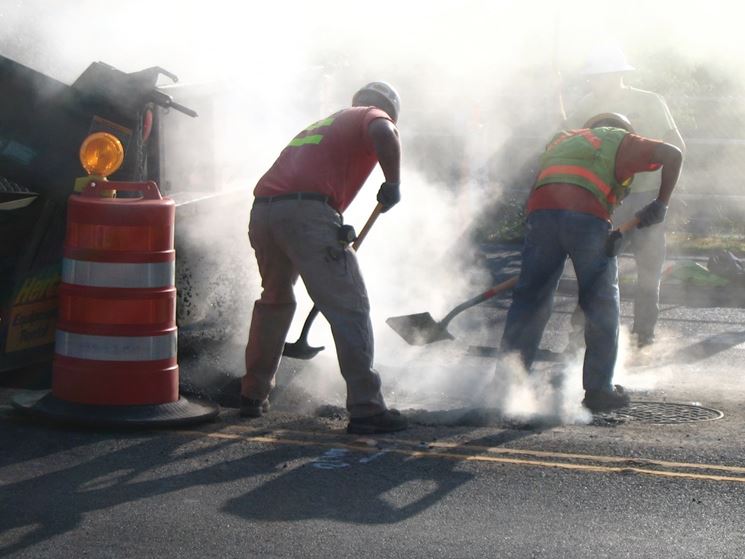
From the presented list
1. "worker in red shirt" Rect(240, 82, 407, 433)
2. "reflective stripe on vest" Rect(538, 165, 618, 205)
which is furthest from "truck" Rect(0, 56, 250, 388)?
"reflective stripe on vest" Rect(538, 165, 618, 205)

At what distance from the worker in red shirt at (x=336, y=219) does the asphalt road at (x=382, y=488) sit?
27 centimetres

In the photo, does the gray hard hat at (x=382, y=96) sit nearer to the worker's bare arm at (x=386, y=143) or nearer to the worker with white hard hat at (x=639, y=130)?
the worker's bare arm at (x=386, y=143)

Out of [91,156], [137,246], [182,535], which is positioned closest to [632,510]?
[182,535]

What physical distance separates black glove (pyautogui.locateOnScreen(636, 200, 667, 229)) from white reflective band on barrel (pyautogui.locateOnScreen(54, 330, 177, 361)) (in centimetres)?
229

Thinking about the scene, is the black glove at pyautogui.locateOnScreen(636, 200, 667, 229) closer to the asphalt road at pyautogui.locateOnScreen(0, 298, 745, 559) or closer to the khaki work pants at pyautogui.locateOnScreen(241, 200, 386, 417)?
the asphalt road at pyautogui.locateOnScreen(0, 298, 745, 559)

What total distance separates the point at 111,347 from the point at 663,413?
242cm

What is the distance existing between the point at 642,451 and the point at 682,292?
493cm

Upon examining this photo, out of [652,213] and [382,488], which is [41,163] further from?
[652,213]

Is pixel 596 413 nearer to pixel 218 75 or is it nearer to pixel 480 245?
pixel 218 75

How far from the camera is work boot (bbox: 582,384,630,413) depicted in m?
5.80

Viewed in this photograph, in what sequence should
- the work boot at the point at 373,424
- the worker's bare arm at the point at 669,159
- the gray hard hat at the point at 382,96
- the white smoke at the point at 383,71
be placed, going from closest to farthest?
the work boot at the point at 373,424, the gray hard hat at the point at 382,96, the worker's bare arm at the point at 669,159, the white smoke at the point at 383,71

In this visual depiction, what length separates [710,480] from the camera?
451 cm

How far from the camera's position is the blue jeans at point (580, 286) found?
5.88 meters

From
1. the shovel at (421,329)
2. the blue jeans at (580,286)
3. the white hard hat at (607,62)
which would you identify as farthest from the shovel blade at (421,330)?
the white hard hat at (607,62)
